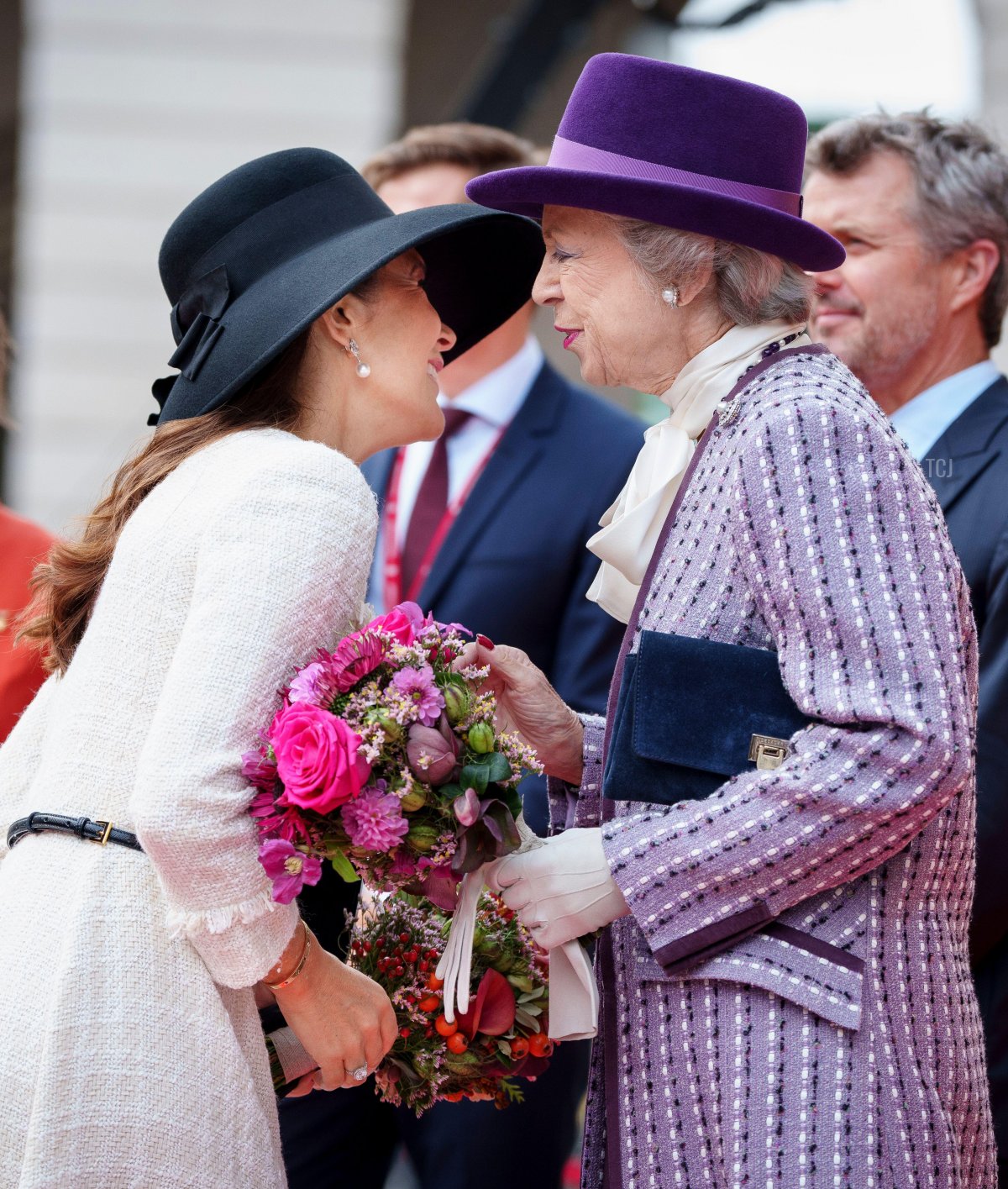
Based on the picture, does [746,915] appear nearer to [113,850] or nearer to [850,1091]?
[850,1091]

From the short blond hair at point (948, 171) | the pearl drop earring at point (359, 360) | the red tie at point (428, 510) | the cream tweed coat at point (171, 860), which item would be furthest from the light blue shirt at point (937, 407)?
the cream tweed coat at point (171, 860)

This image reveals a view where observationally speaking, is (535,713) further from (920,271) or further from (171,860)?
(920,271)

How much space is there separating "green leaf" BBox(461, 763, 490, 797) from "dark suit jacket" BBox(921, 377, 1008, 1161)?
1.25m

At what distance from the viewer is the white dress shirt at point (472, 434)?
12.6 ft

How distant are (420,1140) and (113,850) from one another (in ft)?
4.90

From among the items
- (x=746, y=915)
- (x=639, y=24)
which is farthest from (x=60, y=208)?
(x=746, y=915)

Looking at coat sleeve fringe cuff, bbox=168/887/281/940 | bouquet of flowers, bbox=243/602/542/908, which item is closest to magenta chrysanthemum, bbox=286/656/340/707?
bouquet of flowers, bbox=243/602/542/908

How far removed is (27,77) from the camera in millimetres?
7863

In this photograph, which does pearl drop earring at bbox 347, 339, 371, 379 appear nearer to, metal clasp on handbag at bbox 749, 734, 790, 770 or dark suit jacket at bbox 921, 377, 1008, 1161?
metal clasp on handbag at bbox 749, 734, 790, 770

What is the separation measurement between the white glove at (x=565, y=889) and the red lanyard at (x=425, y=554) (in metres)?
1.59

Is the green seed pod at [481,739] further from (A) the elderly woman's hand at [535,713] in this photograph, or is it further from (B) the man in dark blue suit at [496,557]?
(B) the man in dark blue suit at [496,557]

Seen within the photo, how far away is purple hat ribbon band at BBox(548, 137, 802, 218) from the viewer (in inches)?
86.4

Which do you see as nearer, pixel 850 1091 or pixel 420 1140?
pixel 850 1091

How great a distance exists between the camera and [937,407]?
335cm
